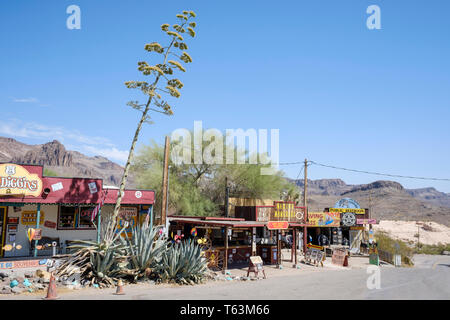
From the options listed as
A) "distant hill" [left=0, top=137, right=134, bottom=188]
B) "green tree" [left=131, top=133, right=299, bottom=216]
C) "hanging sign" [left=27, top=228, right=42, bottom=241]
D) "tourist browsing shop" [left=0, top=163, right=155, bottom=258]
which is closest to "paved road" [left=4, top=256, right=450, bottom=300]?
"tourist browsing shop" [left=0, top=163, right=155, bottom=258]

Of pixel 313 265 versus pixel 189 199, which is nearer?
pixel 313 265

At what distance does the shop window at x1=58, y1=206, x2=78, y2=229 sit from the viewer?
818 inches

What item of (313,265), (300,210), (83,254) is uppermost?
(300,210)

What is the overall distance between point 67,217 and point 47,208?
3.98 feet

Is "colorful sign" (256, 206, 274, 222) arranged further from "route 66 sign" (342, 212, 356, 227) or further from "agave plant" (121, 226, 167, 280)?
"route 66 sign" (342, 212, 356, 227)

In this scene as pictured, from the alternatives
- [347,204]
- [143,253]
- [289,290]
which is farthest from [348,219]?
[143,253]

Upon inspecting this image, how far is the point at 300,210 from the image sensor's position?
2255cm

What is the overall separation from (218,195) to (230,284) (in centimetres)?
2042

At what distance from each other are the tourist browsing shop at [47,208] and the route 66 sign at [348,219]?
18137mm

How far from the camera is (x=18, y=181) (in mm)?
16969

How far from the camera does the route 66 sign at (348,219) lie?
32188 mm
